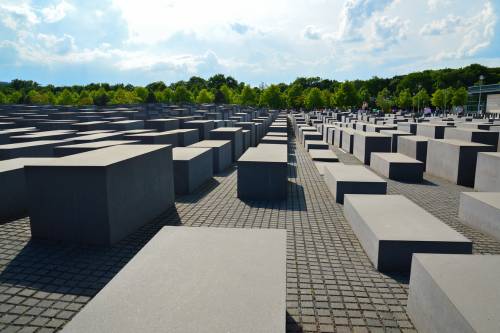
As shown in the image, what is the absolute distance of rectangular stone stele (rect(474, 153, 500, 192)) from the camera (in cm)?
1103

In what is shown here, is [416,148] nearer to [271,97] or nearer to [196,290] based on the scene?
[196,290]

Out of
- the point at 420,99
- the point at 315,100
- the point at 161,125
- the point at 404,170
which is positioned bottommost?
the point at 404,170

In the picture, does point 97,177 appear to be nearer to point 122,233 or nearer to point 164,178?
point 122,233

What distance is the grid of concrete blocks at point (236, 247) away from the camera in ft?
12.1

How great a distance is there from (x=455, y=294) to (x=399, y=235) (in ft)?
8.37

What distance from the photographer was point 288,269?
618 centimetres

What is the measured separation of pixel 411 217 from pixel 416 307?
9.82 feet

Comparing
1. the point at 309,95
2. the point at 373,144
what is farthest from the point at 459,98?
the point at 373,144

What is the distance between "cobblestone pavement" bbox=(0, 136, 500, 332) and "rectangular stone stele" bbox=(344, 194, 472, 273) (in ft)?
0.90

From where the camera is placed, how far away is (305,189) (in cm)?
1216

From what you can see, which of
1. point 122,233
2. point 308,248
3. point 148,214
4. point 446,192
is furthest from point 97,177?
point 446,192

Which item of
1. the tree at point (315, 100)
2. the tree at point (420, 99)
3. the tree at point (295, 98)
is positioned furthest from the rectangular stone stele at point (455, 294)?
the tree at point (295, 98)

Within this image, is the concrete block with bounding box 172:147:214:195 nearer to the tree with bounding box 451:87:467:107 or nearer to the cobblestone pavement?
the cobblestone pavement

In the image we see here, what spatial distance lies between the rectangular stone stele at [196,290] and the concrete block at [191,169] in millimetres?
6027
